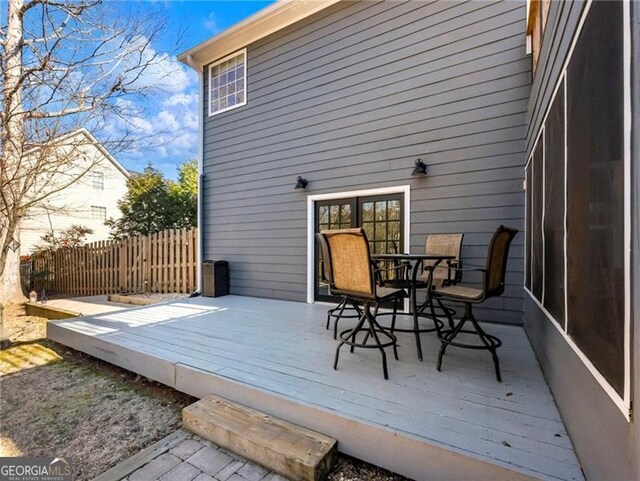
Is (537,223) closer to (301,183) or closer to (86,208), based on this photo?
(301,183)

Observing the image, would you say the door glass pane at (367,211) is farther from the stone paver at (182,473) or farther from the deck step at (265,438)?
the stone paver at (182,473)

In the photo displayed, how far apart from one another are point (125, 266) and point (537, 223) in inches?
333

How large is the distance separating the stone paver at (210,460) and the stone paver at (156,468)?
0.09 metres

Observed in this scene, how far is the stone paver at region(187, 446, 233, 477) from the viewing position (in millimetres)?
1585

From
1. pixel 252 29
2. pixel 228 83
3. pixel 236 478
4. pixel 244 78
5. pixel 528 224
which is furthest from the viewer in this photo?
pixel 228 83

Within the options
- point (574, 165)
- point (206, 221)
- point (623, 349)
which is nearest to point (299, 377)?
point (623, 349)

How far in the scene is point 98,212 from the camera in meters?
12.4

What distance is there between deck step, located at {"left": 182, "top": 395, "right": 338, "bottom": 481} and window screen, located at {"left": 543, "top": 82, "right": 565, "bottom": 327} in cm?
149

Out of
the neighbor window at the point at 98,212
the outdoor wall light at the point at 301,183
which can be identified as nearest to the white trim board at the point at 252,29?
the outdoor wall light at the point at 301,183

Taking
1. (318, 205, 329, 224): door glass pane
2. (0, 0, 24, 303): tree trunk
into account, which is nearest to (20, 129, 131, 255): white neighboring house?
(0, 0, 24, 303): tree trunk

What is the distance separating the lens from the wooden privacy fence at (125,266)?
651cm

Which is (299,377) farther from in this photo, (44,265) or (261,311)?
(44,265)

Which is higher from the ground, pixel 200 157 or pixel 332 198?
pixel 200 157

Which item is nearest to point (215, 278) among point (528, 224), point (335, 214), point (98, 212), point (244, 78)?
point (335, 214)
